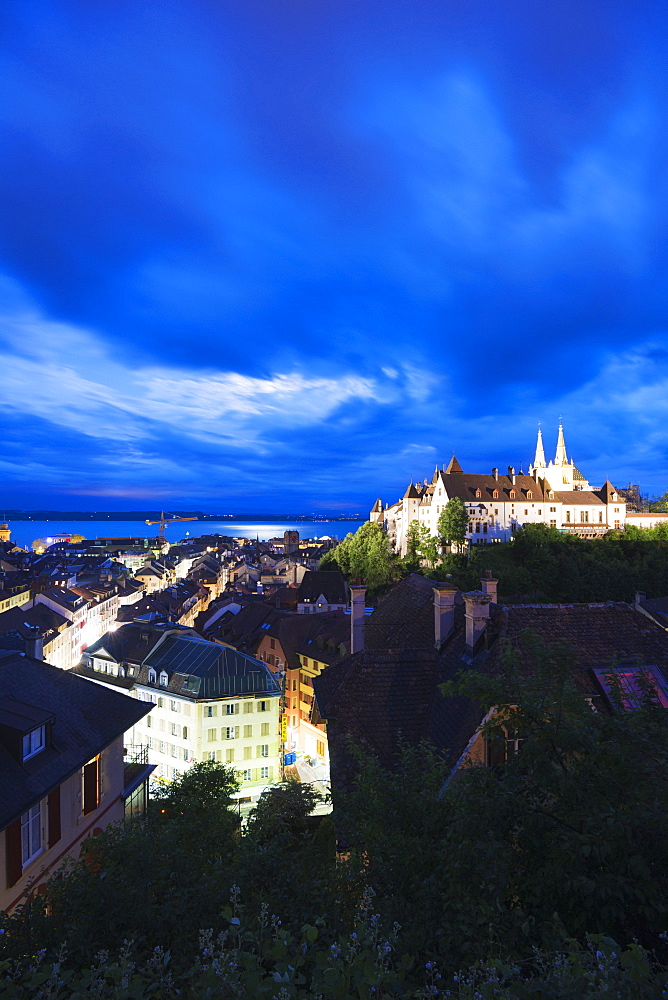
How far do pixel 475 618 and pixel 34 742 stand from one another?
13.6 metres

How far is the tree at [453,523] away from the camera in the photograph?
96438 millimetres

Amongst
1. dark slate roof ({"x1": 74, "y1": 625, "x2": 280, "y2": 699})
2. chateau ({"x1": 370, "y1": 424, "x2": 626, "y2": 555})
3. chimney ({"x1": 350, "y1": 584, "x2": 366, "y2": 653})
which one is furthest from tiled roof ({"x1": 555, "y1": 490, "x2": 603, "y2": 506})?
chimney ({"x1": 350, "y1": 584, "x2": 366, "y2": 653})

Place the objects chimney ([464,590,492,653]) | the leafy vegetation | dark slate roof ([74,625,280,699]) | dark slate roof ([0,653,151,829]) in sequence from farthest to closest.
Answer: dark slate roof ([74,625,280,699]) → chimney ([464,590,492,653]) → dark slate roof ([0,653,151,829]) → the leafy vegetation

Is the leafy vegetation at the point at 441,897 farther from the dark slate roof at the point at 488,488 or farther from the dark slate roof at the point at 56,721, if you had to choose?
the dark slate roof at the point at 488,488

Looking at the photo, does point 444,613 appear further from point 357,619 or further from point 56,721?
point 56,721

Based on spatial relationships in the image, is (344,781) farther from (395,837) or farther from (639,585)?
(639,585)

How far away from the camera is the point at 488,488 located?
107m

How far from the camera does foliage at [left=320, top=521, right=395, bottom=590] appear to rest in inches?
3499

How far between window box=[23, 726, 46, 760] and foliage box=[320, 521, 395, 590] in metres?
69.4

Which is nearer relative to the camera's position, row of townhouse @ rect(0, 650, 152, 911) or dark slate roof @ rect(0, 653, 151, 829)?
row of townhouse @ rect(0, 650, 152, 911)

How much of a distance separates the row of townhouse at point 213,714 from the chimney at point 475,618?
2741 centimetres

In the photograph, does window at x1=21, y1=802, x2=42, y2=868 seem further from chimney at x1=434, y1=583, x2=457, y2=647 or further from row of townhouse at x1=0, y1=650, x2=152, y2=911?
chimney at x1=434, y1=583, x2=457, y2=647

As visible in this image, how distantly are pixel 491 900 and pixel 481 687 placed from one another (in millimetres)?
2668

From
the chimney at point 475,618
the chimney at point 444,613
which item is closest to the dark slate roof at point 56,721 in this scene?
the chimney at point 444,613
